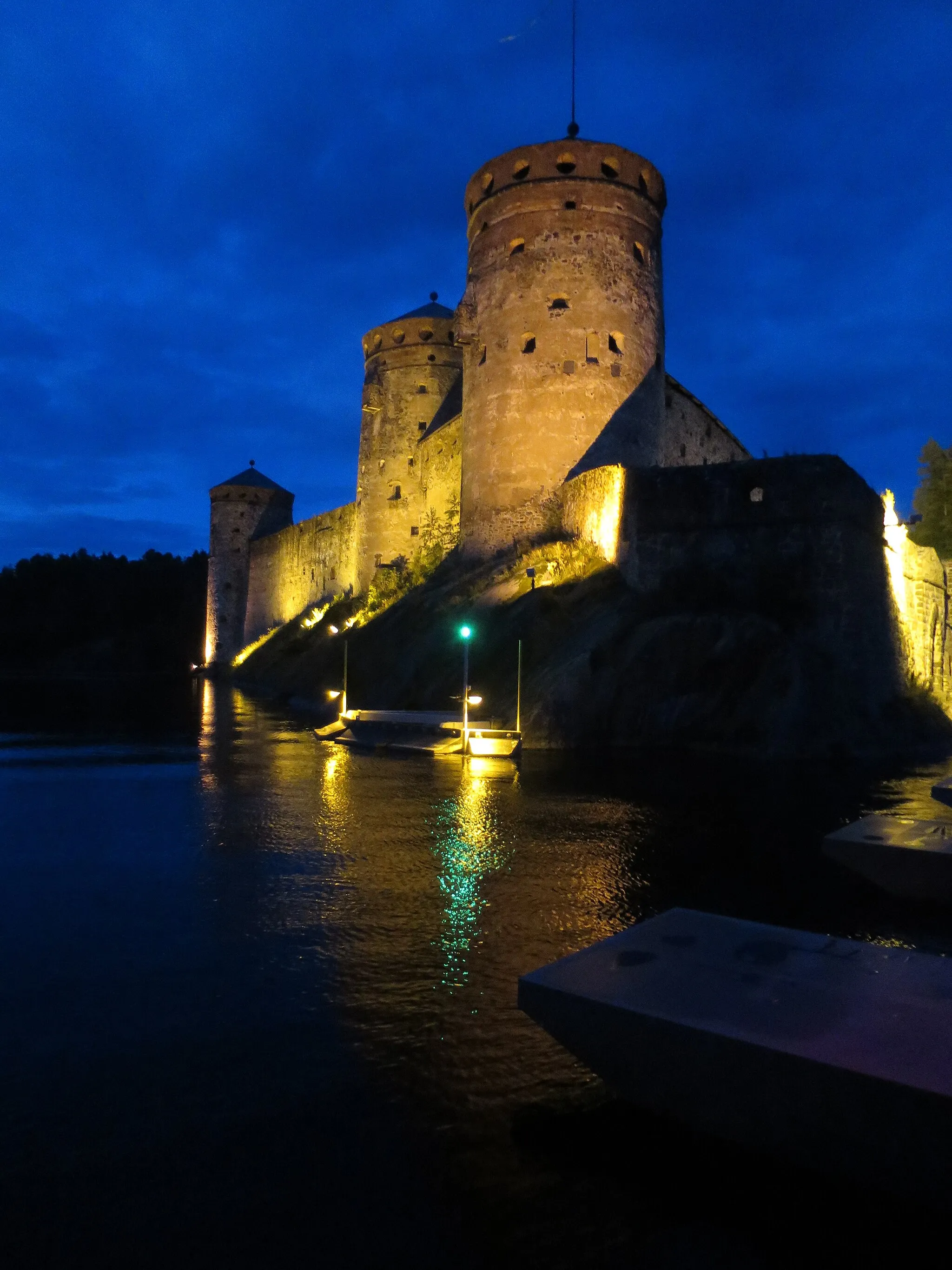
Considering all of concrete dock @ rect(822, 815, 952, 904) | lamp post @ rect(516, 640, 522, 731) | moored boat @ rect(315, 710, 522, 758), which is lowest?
concrete dock @ rect(822, 815, 952, 904)

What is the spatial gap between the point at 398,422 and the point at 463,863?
3562 centimetres

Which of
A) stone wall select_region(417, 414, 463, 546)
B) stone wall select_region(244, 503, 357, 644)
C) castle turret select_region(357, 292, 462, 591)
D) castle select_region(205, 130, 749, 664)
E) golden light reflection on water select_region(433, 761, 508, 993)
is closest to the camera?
golden light reflection on water select_region(433, 761, 508, 993)

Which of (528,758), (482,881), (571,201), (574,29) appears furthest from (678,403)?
(482,881)

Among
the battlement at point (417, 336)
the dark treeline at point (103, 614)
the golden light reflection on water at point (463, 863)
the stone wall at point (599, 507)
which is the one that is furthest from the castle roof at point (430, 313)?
the dark treeline at point (103, 614)

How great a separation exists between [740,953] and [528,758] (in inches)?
510

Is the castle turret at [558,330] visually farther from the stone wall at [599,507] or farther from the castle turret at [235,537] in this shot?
the castle turret at [235,537]

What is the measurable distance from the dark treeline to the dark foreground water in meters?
91.5

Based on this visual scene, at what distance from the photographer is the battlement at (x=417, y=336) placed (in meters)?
41.4

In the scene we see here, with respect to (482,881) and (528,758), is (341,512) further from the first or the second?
(482,881)

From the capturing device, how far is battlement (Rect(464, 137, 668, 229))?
29.0 metres

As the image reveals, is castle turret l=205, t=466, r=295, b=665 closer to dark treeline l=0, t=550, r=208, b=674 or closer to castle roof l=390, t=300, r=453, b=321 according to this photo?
castle roof l=390, t=300, r=453, b=321

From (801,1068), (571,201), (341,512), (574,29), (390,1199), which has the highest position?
(574,29)

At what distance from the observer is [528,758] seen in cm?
1680

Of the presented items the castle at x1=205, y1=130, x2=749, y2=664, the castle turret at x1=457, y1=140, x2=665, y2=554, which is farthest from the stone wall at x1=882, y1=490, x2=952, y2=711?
the castle turret at x1=457, y1=140, x2=665, y2=554
